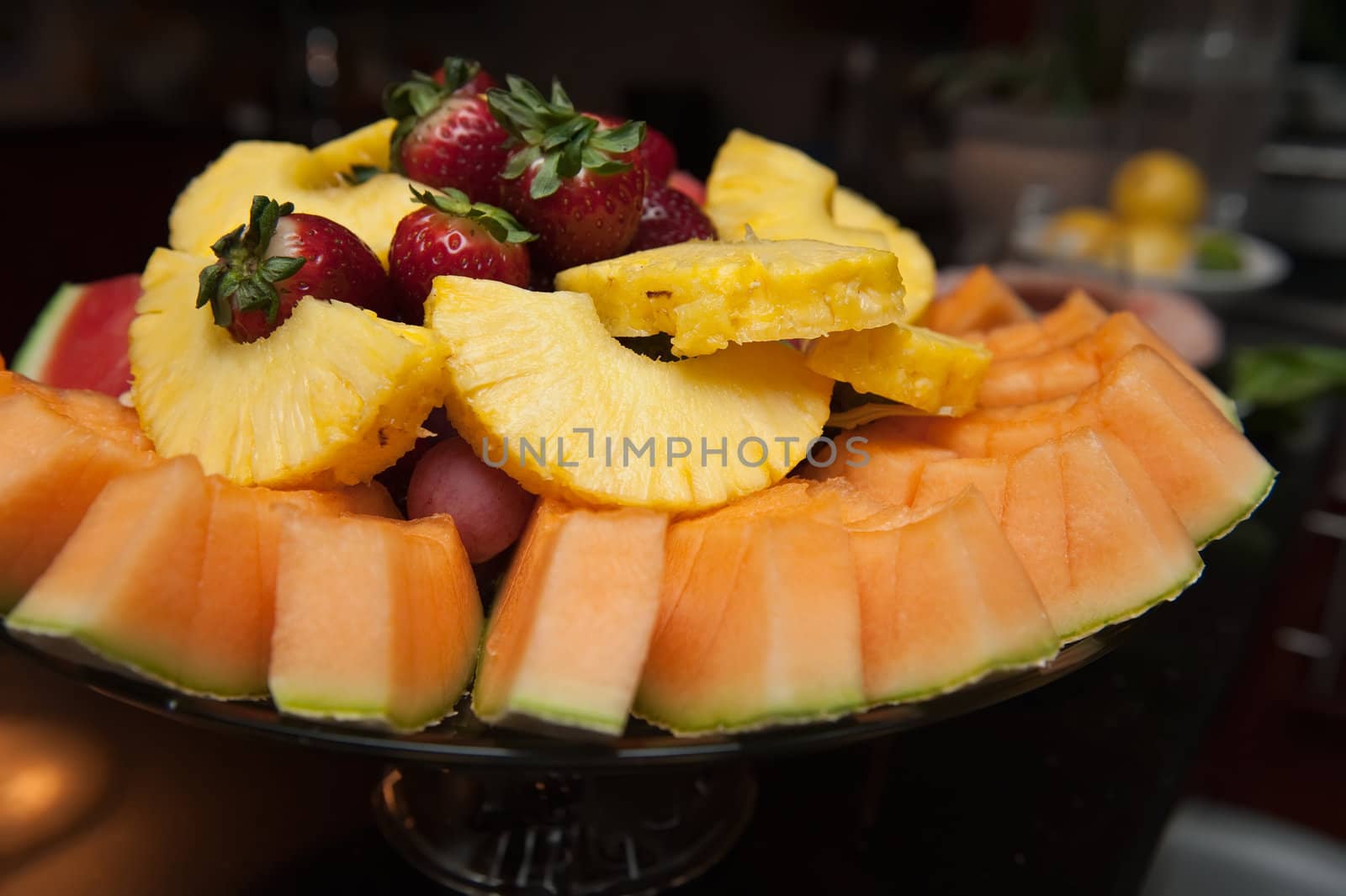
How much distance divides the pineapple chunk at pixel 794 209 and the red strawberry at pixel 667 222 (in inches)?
1.7

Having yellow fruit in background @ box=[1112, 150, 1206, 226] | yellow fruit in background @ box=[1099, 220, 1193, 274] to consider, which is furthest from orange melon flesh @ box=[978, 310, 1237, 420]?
yellow fruit in background @ box=[1112, 150, 1206, 226]

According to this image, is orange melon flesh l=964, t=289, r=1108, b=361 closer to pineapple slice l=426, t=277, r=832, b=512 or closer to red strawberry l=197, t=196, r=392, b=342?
pineapple slice l=426, t=277, r=832, b=512

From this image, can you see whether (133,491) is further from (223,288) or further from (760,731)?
(760,731)

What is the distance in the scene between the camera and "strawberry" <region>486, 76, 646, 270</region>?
801 millimetres

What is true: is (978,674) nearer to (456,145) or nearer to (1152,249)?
(456,145)

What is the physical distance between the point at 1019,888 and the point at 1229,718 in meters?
1.17

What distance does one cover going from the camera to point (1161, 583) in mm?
676

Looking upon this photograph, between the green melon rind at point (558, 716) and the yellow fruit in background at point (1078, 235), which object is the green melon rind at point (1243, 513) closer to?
the green melon rind at point (558, 716)

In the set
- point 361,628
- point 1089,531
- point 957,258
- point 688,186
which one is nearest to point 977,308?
point 688,186

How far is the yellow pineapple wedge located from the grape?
247mm

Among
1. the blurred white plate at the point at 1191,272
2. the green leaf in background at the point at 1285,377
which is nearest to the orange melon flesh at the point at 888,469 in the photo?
the green leaf in background at the point at 1285,377

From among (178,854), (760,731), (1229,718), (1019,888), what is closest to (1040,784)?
(1019,888)

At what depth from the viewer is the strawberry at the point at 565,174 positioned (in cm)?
80

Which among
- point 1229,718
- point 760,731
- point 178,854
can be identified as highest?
point 760,731
